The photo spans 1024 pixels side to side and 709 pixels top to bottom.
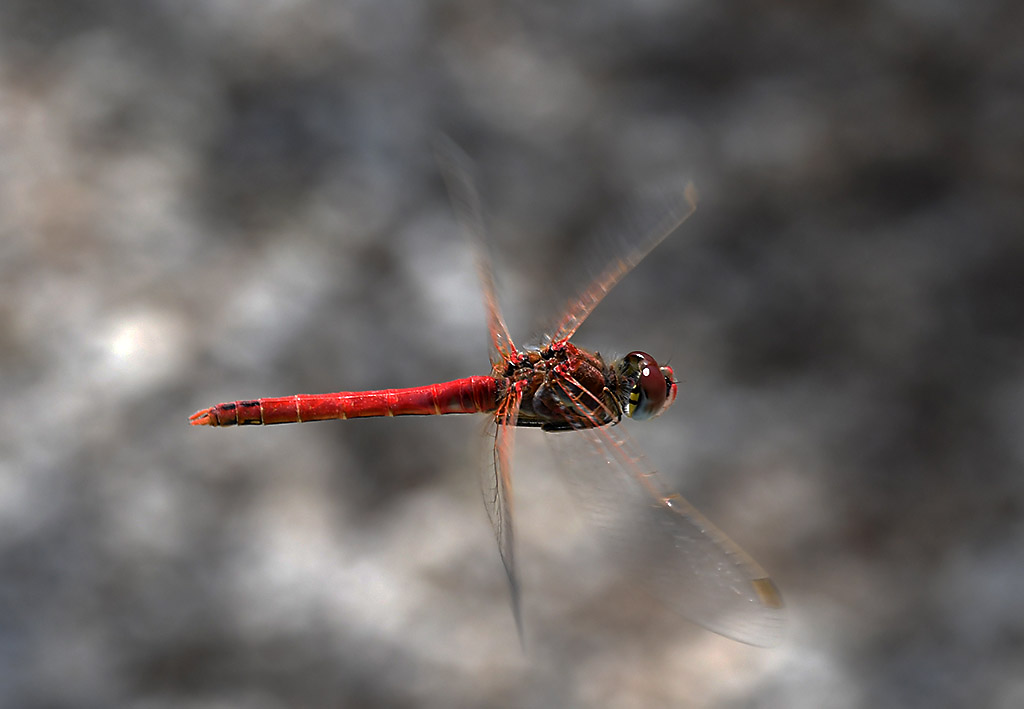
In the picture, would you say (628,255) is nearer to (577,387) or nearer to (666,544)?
(577,387)

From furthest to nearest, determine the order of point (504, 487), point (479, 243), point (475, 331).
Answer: point (475, 331)
point (479, 243)
point (504, 487)

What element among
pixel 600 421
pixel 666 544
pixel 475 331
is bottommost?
pixel 666 544

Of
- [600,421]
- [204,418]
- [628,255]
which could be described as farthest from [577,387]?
[204,418]

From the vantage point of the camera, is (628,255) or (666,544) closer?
(666,544)

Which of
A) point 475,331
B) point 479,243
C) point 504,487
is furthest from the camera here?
point 475,331

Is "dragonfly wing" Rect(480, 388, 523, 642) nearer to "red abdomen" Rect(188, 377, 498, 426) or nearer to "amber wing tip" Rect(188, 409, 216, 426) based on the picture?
"red abdomen" Rect(188, 377, 498, 426)

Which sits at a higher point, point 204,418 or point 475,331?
point 475,331
